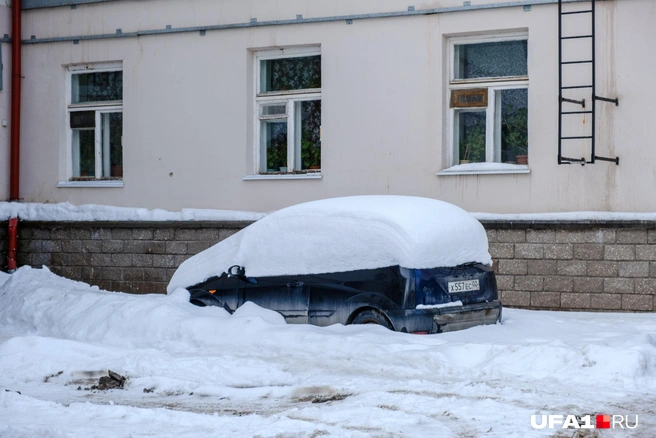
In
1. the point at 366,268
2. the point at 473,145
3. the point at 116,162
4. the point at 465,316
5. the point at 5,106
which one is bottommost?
the point at 465,316

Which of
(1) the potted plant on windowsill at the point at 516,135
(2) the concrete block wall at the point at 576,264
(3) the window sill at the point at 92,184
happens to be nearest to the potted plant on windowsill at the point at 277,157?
(3) the window sill at the point at 92,184

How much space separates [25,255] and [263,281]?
828 cm

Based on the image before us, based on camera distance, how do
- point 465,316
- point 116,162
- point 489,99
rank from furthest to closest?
point 116,162
point 489,99
point 465,316

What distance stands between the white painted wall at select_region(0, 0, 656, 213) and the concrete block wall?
42 centimetres

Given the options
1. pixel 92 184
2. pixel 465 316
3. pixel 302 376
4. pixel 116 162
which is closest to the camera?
→ pixel 302 376

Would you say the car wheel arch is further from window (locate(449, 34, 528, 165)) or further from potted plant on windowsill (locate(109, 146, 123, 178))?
potted plant on windowsill (locate(109, 146, 123, 178))

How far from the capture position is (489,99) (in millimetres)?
14742

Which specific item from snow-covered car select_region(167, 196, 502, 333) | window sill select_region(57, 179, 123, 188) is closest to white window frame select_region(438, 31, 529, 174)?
snow-covered car select_region(167, 196, 502, 333)

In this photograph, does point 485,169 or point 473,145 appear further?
point 473,145

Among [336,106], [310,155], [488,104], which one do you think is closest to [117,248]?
[310,155]

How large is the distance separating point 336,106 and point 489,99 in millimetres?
2415

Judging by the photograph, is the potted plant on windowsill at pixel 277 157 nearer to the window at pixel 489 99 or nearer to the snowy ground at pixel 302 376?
the window at pixel 489 99

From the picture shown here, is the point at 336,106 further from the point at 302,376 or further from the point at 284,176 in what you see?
the point at 302,376

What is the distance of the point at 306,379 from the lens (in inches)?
330
